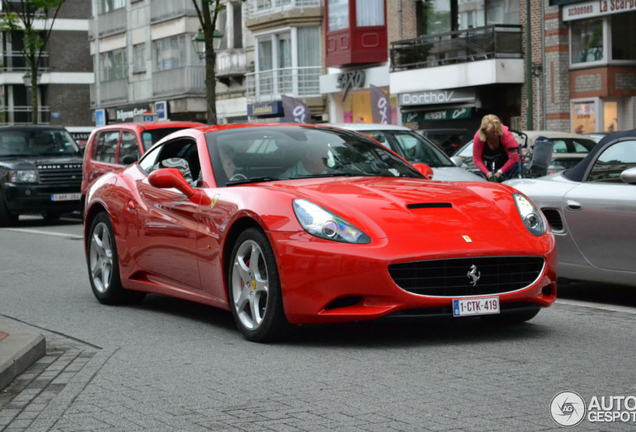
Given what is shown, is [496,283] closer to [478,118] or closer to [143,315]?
[143,315]

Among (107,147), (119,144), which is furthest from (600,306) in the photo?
(107,147)

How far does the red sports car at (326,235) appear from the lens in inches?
255

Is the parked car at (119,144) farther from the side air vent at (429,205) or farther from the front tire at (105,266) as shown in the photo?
the side air vent at (429,205)

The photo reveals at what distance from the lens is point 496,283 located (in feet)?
21.9

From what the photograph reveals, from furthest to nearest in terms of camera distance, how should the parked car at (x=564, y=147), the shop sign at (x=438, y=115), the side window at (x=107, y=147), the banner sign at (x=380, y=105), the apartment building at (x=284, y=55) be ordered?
1. the apartment building at (x=284, y=55)
2. the shop sign at (x=438, y=115)
3. the banner sign at (x=380, y=105)
4. the parked car at (x=564, y=147)
5. the side window at (x=107, y=147)

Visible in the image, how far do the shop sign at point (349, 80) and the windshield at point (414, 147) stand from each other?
2818cm

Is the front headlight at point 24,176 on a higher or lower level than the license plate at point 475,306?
higher

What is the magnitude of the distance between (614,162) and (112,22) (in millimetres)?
56409

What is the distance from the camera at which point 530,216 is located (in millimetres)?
7078

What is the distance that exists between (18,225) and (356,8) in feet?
74.5

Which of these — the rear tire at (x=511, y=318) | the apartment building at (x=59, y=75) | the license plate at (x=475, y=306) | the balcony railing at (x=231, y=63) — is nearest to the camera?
the license plate at (x=475, y=306)

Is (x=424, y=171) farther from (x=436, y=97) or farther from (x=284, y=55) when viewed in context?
(x=284, y=55)

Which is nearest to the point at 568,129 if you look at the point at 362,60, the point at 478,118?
the point at 478,118

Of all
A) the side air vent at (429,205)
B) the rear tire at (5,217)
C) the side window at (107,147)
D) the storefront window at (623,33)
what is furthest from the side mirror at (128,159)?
the storefront window at (623,33)
